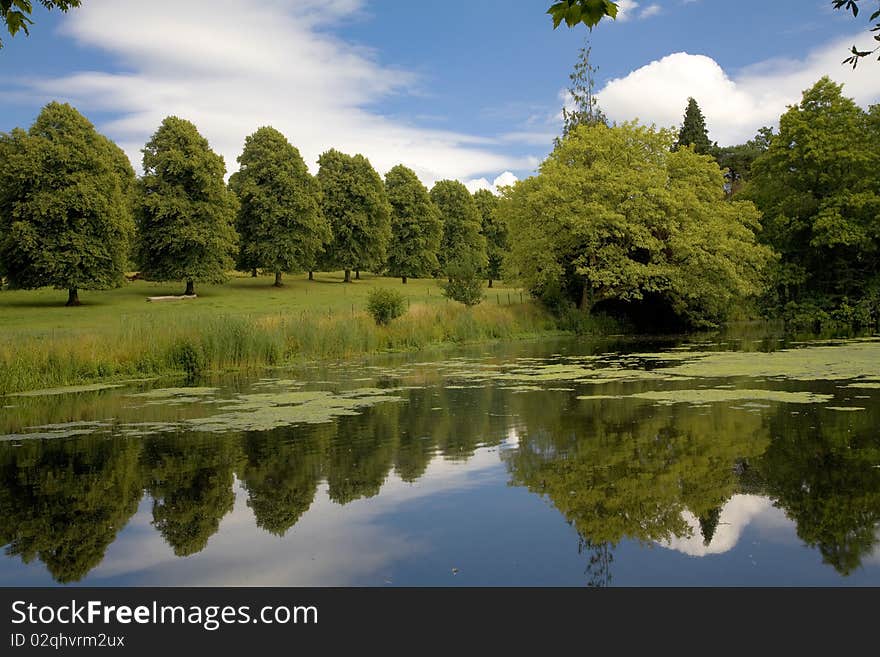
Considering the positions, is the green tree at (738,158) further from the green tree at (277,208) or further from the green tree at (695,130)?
the green tree at (277,208)

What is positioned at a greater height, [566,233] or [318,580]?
[566,233]

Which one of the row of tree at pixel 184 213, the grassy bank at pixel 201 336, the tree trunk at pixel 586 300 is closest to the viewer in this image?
the grassy bank at pixel 201 336

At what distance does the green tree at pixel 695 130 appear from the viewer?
6444cm

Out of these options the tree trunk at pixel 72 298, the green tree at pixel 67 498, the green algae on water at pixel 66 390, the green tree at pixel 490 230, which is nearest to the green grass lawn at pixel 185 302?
the tree trunk at pixel 72 298

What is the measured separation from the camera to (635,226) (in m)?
32.4

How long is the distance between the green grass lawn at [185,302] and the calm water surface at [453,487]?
52.7 ft

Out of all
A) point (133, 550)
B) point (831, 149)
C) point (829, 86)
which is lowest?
point (133, 550)

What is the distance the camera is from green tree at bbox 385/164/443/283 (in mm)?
71875

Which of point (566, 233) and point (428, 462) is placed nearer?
point (428, 462)
